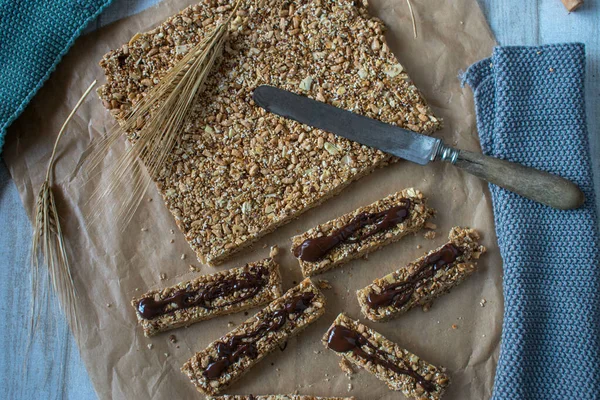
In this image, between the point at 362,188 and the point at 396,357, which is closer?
the point at 396,357

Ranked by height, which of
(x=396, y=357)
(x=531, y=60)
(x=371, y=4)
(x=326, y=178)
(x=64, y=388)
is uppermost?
(x=371, y=4)

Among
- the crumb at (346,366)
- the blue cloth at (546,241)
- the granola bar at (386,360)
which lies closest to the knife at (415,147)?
the blue cloth at (546,241)

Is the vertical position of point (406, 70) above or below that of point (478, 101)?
above

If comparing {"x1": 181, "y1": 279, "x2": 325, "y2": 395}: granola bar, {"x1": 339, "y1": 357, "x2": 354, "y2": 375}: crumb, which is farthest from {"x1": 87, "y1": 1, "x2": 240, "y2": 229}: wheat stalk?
{"x1": 339, "y1": 357, "x2": 354, "y2": 375}: crumb

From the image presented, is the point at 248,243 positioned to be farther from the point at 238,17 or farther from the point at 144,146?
the point at 238,17

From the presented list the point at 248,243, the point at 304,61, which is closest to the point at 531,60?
the point at 304,61

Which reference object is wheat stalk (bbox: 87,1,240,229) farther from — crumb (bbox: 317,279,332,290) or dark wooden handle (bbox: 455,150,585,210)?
dark wooden handle (bbox: 455,150,585,210)
